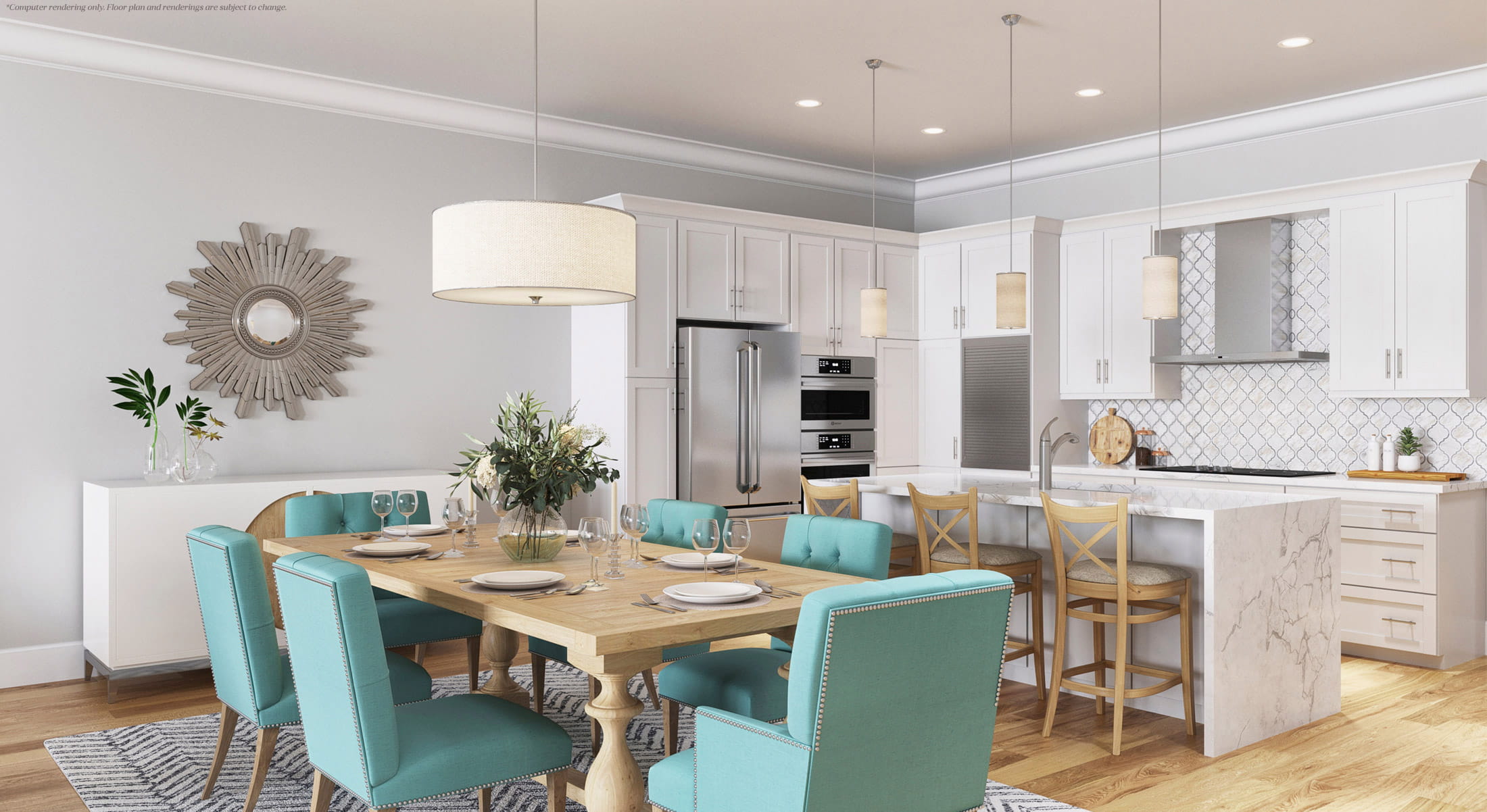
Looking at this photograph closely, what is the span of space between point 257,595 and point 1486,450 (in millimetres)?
5221

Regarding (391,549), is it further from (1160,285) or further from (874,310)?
(1160,285)

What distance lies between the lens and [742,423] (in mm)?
5762

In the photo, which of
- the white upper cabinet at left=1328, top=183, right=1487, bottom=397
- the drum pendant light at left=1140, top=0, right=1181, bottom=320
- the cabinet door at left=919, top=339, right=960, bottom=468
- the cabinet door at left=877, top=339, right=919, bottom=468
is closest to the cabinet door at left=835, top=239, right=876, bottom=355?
the cabinet door at left=877, top=339, right=919, bottom=468

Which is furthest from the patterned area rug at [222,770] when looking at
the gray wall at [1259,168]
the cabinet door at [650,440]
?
the gray wall at [1259,168]

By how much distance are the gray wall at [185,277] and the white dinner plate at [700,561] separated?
2715 millimetres

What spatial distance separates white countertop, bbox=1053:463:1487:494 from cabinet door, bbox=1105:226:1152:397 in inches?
18.8

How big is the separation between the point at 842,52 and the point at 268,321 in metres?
2.83

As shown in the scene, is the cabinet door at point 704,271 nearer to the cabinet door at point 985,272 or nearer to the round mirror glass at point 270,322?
the cabinet door at point 985,272

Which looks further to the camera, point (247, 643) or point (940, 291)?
point (940, 291)

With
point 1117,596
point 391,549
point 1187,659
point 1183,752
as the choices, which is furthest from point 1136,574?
point 391,549

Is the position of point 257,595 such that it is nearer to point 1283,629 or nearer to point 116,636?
point 116,636

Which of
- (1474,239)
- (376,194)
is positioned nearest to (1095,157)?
(1474,239)

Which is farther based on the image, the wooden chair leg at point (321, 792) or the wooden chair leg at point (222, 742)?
the wooden chair leg at point (222, 742)

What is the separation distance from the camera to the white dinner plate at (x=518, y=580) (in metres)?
2.56
